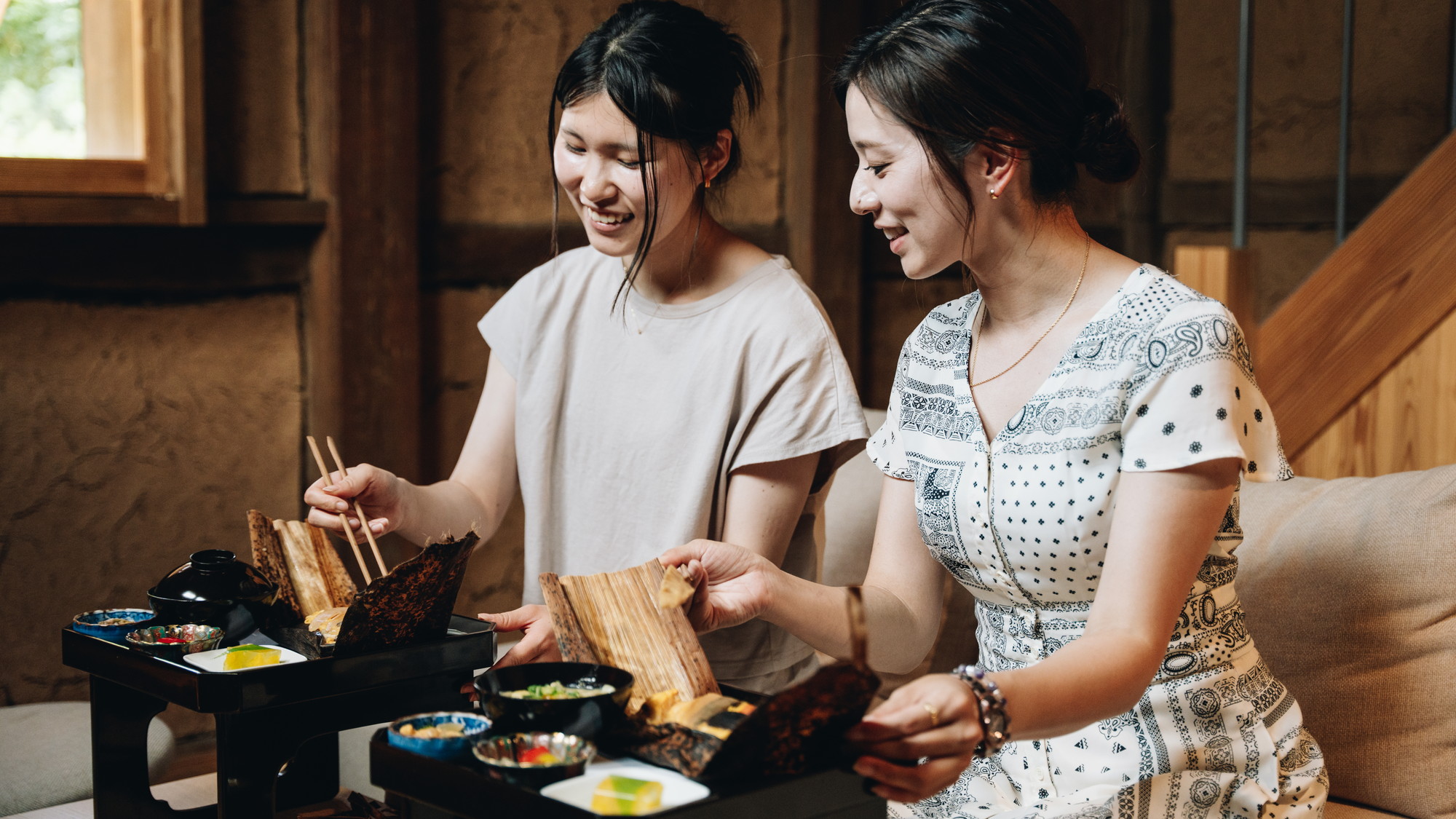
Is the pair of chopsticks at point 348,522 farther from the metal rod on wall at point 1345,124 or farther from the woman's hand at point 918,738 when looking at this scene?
the metal rod on wall at point 1345,124

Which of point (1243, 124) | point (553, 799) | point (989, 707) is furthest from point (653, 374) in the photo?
point (1243, 124)

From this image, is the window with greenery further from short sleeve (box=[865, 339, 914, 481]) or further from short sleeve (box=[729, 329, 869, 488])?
short sleeve (box=[865, 339, 914, 481])

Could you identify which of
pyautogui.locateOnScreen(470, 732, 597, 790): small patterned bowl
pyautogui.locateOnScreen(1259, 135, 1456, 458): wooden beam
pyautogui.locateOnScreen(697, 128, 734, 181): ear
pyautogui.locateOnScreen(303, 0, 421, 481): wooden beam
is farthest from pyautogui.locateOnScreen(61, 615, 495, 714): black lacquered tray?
pyautogui.locateOnScreen(1259, 135, 1456, 458): wooden beam

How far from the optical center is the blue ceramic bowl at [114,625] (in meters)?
1.29

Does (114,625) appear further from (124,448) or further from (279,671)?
(124,448)

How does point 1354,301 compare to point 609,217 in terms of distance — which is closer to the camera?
point 609,217

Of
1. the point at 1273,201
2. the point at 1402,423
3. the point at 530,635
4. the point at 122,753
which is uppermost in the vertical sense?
the point at 1273,201

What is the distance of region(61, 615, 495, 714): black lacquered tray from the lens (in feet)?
3.78

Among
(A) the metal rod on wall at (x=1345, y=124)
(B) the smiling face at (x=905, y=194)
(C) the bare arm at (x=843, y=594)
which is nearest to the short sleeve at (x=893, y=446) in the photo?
(C) the bare arm at (x=843, y=594)

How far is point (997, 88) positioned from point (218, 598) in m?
0.97

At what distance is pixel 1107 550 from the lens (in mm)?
1306

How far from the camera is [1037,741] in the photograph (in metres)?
1.41

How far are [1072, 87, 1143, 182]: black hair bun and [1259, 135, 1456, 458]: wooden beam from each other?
46.8 inches

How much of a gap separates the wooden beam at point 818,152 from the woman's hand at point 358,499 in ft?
6.67
